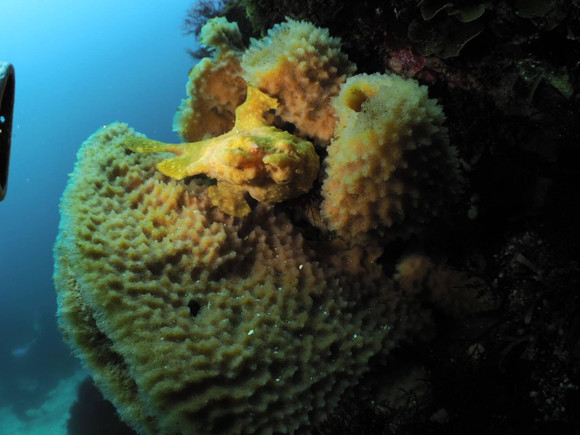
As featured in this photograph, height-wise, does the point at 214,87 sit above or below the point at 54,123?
below

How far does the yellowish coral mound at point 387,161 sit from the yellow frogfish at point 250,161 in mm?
225

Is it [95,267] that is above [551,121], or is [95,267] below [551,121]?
above

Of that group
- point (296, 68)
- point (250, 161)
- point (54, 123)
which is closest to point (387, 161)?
point (250, 161)

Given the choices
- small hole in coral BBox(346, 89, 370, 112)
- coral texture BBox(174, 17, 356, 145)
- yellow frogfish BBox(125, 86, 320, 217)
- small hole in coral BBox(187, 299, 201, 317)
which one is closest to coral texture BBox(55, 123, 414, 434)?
small hole in coral BBox(187, 299, 201, 317)

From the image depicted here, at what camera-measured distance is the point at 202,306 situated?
8.04 ft

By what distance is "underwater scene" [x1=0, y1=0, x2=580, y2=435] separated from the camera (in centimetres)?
215

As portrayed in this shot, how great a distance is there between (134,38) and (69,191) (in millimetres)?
132613

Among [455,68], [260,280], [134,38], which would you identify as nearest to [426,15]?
[455,68]

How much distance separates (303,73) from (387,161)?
923 millimetres

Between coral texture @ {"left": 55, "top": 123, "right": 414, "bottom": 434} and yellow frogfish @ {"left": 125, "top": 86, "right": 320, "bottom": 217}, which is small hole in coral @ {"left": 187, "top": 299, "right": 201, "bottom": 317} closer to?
coral texture @ {"left": 55, "top": 123, "right": 414, "bottom": 434}

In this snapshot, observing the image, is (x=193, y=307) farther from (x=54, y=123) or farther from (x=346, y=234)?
(x=54, y=123)

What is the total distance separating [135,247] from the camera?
97.8 inches

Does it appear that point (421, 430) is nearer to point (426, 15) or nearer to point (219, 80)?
point (426, 15)

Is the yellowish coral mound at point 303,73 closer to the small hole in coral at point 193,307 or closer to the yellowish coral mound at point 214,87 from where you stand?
the yellowish coral mound at point 214,87
